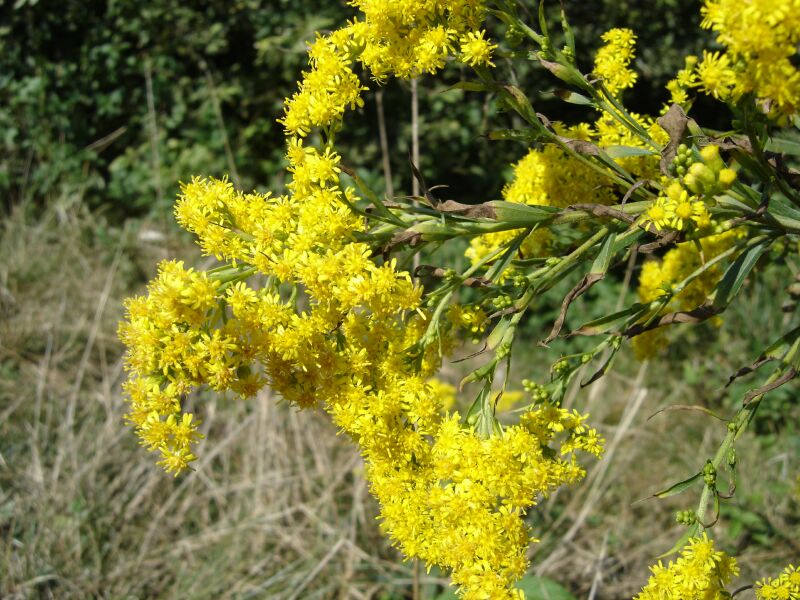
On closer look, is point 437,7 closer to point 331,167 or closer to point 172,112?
point 331,167

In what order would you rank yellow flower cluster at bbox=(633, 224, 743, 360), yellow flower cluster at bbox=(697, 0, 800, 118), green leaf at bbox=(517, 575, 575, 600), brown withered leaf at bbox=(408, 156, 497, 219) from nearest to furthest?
1. yellow flower cluster at bbox=(697, 0, 800, 118)
2. brown withered leaf at bbox=(408, 156, 497, 219)
3. yellow flower cluster at bbox=(633, 224, 743, 360)
4. green leaf at bbox=(517, 575, 575, 600)

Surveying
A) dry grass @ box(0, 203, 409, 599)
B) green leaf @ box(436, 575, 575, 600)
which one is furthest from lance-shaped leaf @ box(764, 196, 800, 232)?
dry grass @ box(0, 203, 409, 599)

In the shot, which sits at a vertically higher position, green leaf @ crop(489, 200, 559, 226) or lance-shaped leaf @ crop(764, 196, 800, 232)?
green leaf @ crop(489, 200, 559, 226)

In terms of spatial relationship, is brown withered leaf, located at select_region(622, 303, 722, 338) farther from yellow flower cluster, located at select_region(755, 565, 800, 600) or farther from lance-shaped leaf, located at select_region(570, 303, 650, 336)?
yellow flower cluster, located at select_region(755, 565, 800, 600)

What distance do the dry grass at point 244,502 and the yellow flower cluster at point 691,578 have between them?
4.50ft

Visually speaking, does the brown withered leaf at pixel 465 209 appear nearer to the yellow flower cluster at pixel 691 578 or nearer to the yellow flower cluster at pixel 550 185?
the yellow flower cluster at pixel 550 185

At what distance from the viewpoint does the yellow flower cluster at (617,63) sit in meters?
1.51

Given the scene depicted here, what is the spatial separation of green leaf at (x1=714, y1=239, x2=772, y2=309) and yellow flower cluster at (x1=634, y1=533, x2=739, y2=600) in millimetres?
379

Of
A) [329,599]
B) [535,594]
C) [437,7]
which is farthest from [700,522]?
[329,599]

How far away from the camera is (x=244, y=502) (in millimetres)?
3342

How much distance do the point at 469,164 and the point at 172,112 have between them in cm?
203

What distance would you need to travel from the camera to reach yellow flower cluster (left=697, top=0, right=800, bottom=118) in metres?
0.89

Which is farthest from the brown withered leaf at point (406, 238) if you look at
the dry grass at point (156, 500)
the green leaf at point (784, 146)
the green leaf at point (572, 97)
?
the dry grass at point (156, 500)

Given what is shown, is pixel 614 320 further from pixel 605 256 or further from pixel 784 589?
pixel 784 589
